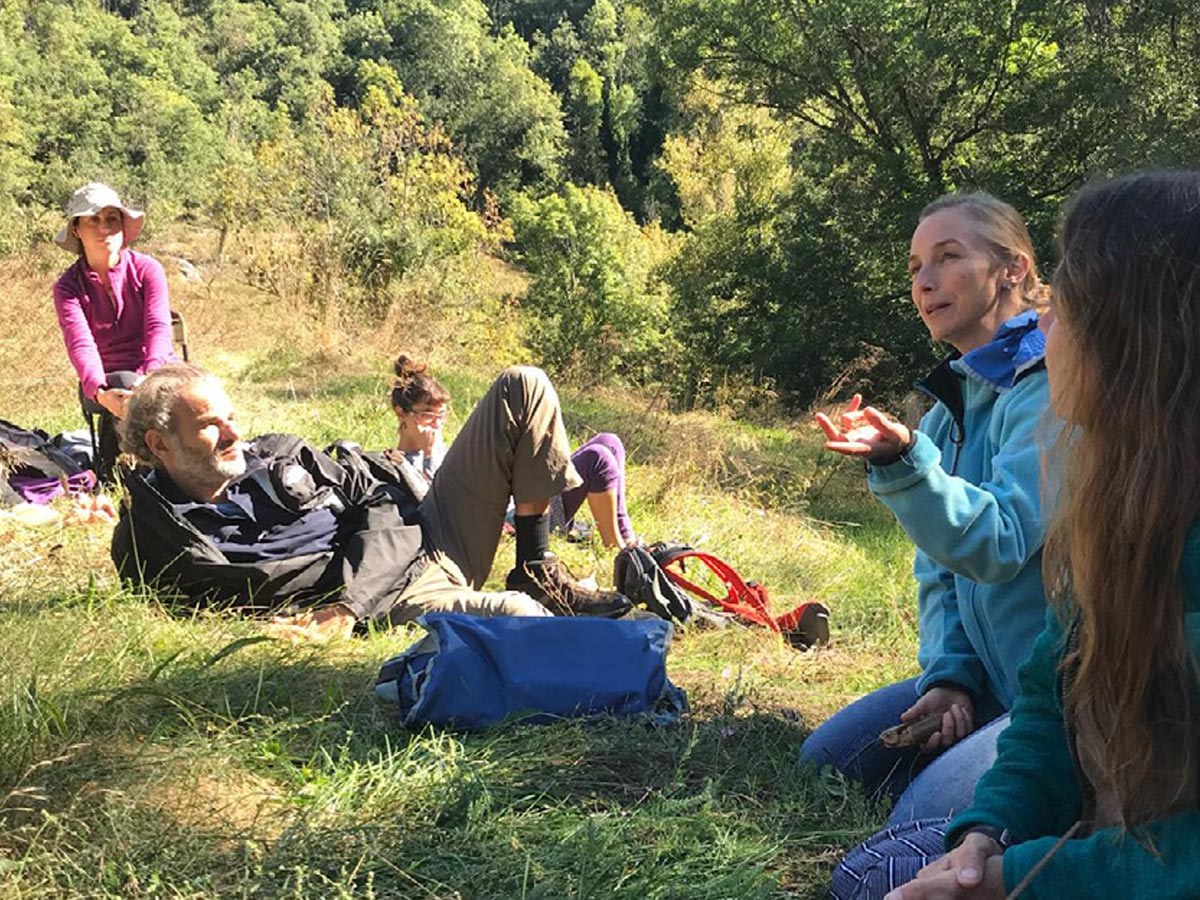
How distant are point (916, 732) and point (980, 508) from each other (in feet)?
2.11

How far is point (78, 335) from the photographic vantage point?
17.2 ft

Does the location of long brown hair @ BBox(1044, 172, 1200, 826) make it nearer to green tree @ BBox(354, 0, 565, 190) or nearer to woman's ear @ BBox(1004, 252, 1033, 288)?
woman's ear @ BBox(1004, 252, 1033, 288)

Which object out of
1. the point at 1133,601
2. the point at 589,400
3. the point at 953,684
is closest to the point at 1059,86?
the point at 589,400

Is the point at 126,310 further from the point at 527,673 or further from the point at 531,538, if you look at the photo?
the point at 527,673

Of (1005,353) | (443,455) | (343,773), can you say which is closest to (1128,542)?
(1005,353)

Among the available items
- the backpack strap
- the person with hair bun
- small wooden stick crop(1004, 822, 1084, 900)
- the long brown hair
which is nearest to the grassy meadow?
the backpack strap

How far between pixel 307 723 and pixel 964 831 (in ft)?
5.42

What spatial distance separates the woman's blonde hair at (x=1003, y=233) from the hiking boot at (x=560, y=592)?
1.92m

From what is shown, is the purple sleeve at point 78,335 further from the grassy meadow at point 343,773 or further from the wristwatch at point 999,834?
the wristwatch at point 999,834

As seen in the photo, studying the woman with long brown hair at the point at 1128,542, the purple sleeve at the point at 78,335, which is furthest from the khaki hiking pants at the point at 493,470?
the woman with long brown hair at the point at 1128,542

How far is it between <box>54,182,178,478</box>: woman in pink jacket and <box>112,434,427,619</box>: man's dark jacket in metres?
1.85

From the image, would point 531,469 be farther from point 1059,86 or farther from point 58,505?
point 1059,86

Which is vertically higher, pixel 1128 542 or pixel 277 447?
pixel 1128 542

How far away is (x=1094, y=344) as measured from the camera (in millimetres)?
1221
